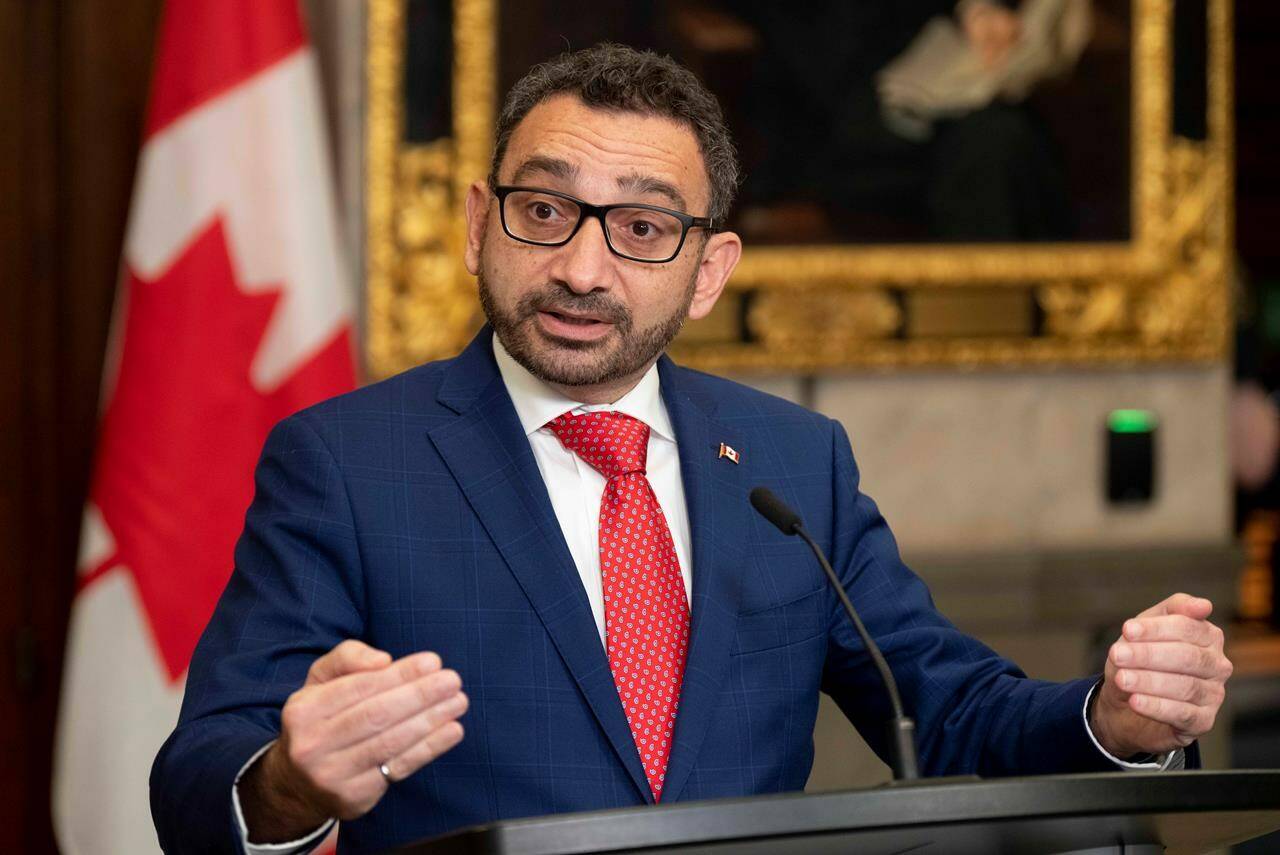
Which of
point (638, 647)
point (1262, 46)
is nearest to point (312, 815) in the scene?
point (638, 647)

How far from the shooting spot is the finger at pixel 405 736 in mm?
1353

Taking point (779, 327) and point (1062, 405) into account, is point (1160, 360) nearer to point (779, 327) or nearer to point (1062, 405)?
point (1062, 405)

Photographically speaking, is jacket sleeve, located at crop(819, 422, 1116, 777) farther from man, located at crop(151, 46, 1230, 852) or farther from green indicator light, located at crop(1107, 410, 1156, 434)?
green indicator light, located at crop(1107, 410, 1156, 434)

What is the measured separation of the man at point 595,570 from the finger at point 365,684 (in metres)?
0.29

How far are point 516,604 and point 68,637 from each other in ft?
6.06

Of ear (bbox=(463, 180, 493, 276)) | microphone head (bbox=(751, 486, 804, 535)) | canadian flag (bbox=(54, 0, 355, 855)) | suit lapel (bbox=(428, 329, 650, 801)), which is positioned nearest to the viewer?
microphone head (bbox=(751, 486, 804, 535))

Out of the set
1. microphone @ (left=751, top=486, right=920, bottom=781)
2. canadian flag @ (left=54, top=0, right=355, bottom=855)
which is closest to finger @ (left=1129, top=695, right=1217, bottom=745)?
microphone @ (left=751, top=486, right=920, bottom=781)

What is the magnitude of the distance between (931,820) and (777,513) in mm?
517

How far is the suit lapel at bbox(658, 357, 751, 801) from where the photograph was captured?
1.88 metres

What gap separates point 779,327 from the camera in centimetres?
383

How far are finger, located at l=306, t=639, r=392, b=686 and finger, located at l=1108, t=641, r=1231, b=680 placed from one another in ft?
2.55

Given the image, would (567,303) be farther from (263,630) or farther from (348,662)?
(348,662)

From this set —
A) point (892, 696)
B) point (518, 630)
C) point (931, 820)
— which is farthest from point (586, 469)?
point (931, 820)

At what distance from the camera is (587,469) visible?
205 cm
